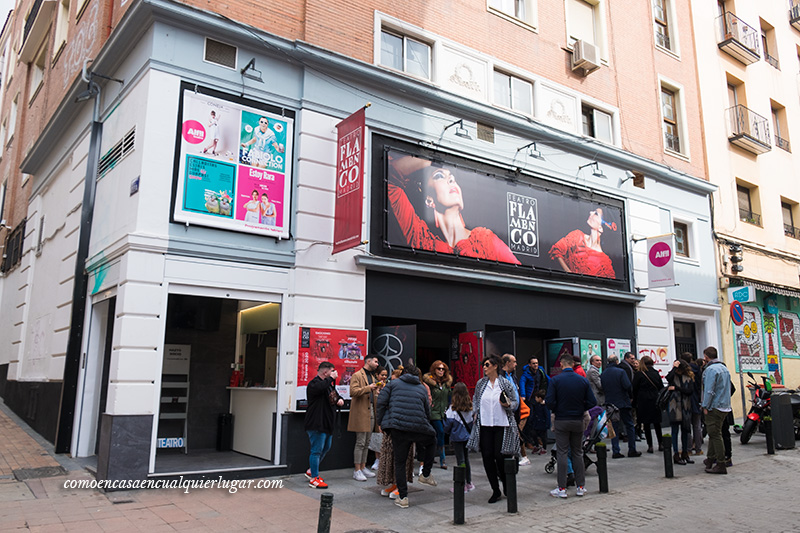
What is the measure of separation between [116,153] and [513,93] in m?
9.26

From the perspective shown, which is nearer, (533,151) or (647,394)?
(647,394)

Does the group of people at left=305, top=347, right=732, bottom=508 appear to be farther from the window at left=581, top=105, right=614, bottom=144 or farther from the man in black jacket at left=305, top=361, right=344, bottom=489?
the window at left=581, top=105, right=614, bottom=144

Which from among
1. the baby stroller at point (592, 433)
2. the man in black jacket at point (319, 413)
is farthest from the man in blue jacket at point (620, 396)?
the man in black jacket at point (319, 413)

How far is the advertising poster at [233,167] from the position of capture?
9.73m

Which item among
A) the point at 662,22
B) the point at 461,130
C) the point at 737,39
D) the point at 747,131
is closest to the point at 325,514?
the point at 461,130

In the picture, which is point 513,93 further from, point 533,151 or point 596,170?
point 596,170

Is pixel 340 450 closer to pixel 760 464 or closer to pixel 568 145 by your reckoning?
pixel 760 464

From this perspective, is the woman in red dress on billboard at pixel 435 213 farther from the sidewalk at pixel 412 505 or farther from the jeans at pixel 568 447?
the jeans at pixel 568 447

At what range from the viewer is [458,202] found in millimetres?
13117

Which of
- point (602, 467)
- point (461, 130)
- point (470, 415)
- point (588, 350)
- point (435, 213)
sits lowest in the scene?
point (602, 467)

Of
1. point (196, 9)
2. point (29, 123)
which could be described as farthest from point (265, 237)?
point (29, 123)

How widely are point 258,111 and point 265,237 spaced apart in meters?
2.29

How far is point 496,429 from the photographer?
316 inches

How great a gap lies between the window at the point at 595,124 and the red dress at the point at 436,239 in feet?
16.5
